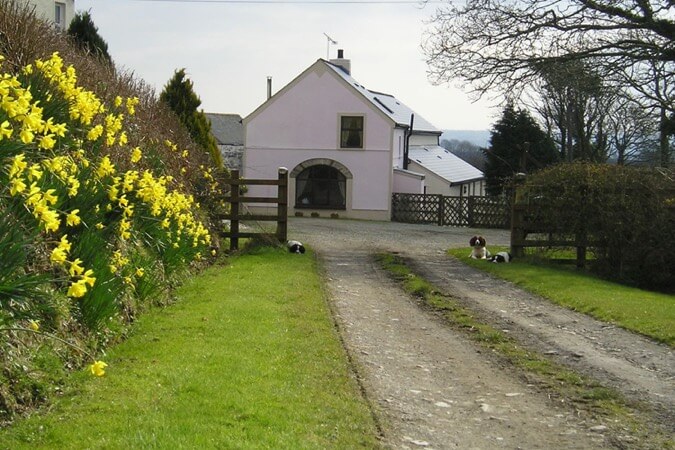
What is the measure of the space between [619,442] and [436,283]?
9535mm

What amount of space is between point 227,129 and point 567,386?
68508mm

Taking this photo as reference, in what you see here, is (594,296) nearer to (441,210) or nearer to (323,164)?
(441,210)

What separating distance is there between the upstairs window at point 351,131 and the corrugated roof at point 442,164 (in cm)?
800

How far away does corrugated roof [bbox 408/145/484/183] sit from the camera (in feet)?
173

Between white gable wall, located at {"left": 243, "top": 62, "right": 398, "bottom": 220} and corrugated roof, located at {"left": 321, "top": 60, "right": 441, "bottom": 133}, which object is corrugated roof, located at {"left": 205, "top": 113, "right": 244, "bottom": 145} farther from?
white gable wall, located at {"left": 243, "top": 62, "right": 398, "bottom": 220}

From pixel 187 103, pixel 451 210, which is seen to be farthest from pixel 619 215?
pixel 451 210

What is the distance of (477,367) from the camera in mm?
8859

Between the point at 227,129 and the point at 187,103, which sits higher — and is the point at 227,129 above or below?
above

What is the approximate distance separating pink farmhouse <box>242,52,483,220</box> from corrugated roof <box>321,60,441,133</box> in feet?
1.24

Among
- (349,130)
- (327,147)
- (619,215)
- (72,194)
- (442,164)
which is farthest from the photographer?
(442,164)

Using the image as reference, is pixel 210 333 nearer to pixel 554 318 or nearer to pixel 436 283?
pixel 554 318

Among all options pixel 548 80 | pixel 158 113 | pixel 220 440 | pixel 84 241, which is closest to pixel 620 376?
pixel 220 440

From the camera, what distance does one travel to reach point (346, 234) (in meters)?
28.9

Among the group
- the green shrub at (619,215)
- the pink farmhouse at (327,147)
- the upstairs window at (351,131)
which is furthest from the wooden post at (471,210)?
the green shrub at (619,215)
